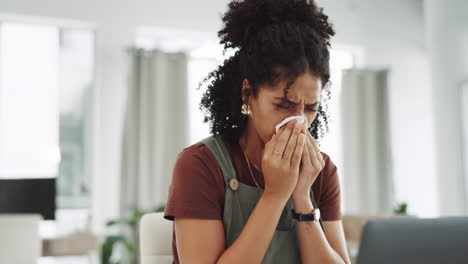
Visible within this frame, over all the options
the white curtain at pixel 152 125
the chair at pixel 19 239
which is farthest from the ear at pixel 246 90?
the white curtain at pixel 152 125

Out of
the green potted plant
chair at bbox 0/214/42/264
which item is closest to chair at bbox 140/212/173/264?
chair at bbox 0/214/42/264

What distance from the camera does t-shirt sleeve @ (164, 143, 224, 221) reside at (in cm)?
98

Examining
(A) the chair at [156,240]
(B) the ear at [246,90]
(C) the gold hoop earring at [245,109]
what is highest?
(B) the ear at [246,90]

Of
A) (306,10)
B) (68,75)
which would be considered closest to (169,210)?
(306,10)

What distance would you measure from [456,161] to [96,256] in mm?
2898

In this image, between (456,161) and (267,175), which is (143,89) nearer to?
(456,161)

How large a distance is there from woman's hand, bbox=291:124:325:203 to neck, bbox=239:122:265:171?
0.41 feet

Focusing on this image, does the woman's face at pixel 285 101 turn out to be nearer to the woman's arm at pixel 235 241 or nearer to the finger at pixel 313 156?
the finger at pixel 313 156

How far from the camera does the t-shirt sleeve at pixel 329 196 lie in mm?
1148

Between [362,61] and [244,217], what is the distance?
415 cm

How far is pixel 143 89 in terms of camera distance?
4090 mm

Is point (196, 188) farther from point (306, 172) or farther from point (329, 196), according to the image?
point (329, 196)

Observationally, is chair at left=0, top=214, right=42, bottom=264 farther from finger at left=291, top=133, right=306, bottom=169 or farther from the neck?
finger at left=291, top=133, right=306, bottom=169

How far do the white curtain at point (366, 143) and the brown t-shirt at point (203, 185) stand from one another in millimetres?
3621
